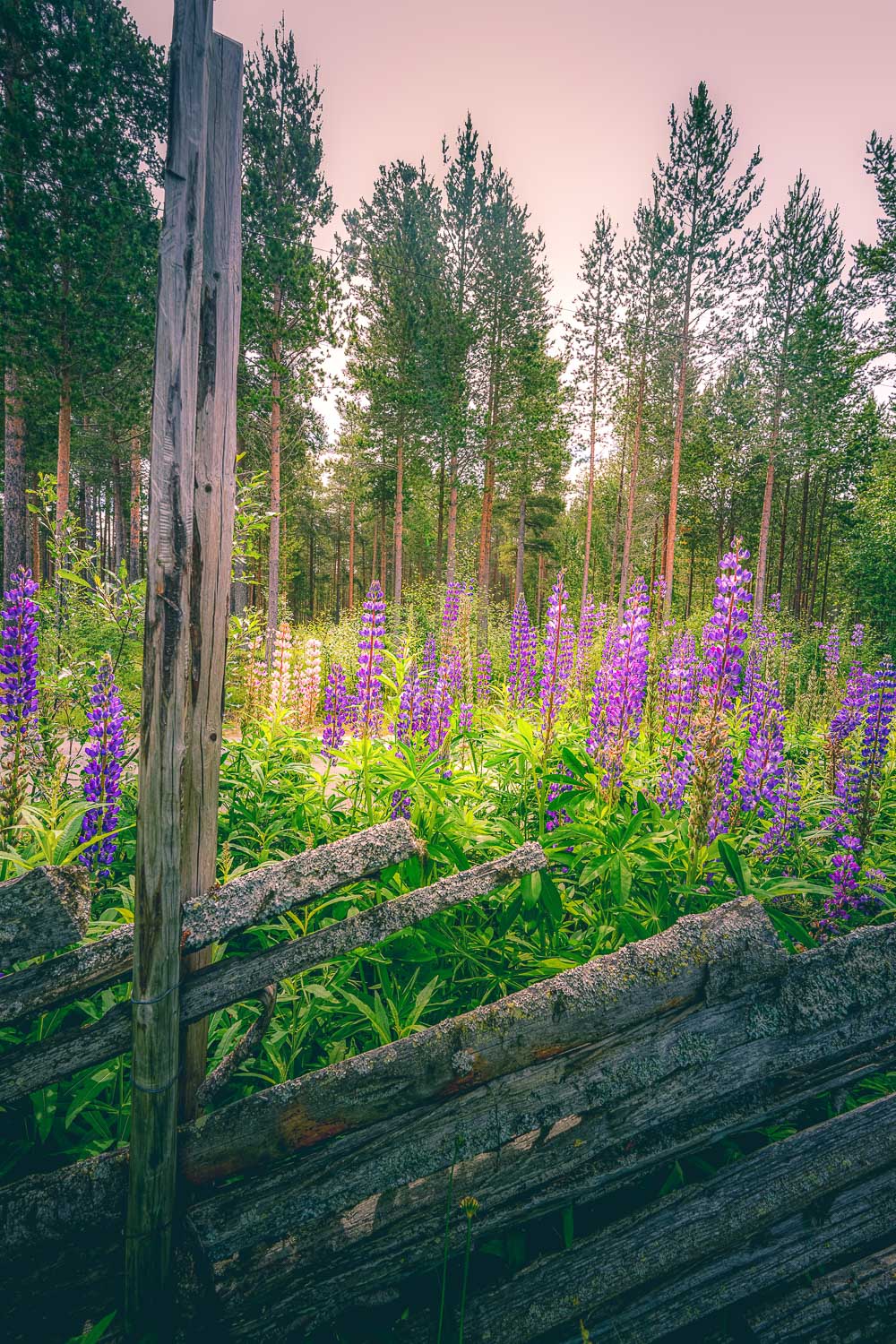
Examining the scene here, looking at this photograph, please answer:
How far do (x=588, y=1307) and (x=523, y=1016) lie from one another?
887 mm

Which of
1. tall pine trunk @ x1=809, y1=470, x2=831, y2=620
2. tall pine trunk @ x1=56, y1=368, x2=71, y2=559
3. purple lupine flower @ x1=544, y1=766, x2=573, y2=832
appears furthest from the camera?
tall pine trunk @ x1=809, y1=470, x2=831, y2=620

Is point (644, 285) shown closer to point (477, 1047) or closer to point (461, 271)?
point (461, 271)

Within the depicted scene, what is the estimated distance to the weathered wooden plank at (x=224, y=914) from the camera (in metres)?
1.62

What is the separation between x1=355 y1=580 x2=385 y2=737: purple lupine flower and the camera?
149 inches

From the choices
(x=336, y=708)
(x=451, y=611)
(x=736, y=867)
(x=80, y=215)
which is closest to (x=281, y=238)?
(x=80, y=215)

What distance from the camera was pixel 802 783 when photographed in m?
4.33

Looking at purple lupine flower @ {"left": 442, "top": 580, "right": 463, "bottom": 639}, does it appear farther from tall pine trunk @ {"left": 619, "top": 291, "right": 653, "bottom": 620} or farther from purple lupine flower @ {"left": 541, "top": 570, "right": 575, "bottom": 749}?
tall pine trunk @ {"left": 619, "top": 291, "right": 653, "bottom": 620}

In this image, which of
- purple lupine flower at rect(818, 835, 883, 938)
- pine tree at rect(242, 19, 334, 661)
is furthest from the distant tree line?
A: purple lupine flower at rect(818, 835, 883, 938)

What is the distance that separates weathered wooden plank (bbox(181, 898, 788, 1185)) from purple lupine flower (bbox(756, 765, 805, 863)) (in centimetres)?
170

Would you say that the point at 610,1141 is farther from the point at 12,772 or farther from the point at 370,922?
the point at 12,772

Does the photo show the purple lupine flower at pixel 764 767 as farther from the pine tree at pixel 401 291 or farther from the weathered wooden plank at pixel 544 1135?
the pine tree at pixel 401 291

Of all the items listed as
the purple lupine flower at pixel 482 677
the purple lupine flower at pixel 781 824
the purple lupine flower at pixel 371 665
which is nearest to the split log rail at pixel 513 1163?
the purple lupine flower at pixel 781 824

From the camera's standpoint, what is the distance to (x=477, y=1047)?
5.43ft

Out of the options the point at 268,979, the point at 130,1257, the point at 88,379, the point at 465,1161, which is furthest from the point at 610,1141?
the point at 88,379
